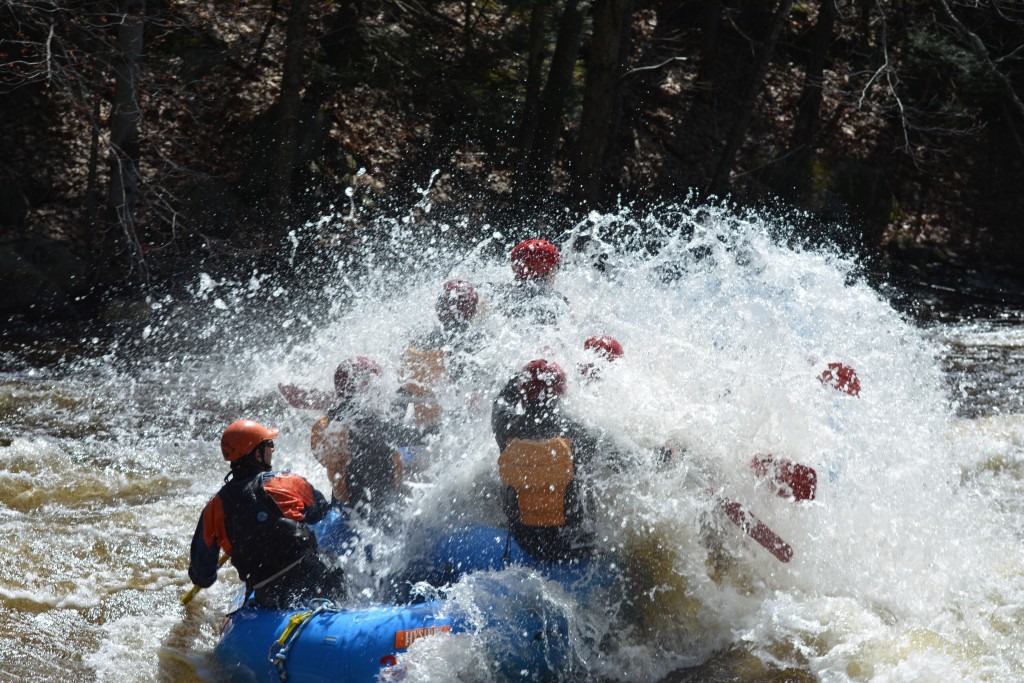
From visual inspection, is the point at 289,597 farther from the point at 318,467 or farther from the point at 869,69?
the point at 869,69

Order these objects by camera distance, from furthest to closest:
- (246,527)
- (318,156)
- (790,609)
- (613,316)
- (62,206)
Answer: (318,156)
(62,206)
(613,316)
(790,609)
(246,527)

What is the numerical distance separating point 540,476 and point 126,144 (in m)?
8.12

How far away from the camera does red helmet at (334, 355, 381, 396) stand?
6.26m

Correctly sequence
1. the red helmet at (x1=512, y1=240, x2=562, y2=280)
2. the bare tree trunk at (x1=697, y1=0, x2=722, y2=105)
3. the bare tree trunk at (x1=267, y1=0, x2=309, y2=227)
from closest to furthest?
the red helmet at (x1=512, y1=240, x2=562, y2=280), the bare tree trunk at (x1=267, y1=0, x2=309, y2=227), the bare tree trunk at (x1=697, y1=0, x2=722, y2=105)

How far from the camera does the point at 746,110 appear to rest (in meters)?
15.1

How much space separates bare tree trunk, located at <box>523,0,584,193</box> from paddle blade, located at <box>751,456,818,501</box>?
9.68 meters

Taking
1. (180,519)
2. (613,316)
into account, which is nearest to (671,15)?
(613,316)

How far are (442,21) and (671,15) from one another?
15.1 ft

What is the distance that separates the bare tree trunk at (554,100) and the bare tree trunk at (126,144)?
229 inches

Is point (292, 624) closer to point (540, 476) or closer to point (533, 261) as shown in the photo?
point (540, 476)

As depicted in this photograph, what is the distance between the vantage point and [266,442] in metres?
5.14

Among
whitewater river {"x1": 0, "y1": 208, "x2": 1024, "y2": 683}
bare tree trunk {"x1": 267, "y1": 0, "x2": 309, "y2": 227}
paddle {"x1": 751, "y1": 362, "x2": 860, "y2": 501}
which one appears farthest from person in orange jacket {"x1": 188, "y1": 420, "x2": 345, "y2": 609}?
bare tree trunk {"x1": 267, "y1": 0, "x2": 309, "y2": 227}

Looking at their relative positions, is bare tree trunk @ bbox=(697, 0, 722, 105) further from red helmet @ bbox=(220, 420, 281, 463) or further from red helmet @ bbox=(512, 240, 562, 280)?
red helmet @ bbox=(220, 420, 281, 463)

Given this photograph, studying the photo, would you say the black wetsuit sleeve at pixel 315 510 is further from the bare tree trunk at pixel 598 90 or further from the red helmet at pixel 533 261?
the bare tree trunk at pixel 598 90
